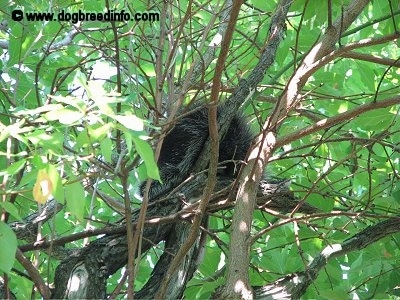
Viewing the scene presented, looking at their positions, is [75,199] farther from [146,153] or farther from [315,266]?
[315,266]

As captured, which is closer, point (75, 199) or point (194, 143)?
point (75, 199)

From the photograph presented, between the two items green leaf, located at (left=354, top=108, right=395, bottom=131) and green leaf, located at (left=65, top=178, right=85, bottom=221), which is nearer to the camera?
green leaf, located at (left=65, top=178, right=85, bottom=221)

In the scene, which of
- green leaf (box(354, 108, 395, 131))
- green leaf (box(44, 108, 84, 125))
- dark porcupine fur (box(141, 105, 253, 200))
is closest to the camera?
green leaf (box(44, 108, 84, 125))

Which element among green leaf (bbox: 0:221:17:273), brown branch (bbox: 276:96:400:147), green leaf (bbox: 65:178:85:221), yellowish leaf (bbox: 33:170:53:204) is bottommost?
green leaf (bbox: 0:221:17:273)

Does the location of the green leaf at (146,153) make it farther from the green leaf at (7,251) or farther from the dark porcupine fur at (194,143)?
the dark porcupine fur at (194,143)

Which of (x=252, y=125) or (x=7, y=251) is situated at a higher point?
(x=252, y=125)

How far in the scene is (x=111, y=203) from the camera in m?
2.51

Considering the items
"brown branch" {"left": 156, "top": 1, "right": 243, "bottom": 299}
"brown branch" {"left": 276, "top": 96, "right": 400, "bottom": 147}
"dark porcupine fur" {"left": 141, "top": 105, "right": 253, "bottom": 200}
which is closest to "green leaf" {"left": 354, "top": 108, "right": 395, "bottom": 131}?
"brown branch" {"left": 276, "top": 96, "right": 400, "bottom": 147}

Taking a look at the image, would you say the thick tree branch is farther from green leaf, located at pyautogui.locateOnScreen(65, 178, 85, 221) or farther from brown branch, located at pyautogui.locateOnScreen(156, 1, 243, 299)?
green leaf, located at pyautogui.locateOnScreen(65, 178, 85, 221)

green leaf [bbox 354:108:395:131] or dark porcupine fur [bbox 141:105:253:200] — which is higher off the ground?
dark porcupine fur [bbox 141:105:253:200]

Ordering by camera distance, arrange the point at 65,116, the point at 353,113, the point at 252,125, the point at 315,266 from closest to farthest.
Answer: the point at 65,116
the point at 353,113
the point at 315,266
the point at 252,125

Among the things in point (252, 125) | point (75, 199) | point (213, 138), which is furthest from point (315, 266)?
point (252, 125)

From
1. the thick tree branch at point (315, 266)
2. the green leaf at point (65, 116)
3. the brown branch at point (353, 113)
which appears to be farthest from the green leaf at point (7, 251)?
the brown branch at point (353, 113)

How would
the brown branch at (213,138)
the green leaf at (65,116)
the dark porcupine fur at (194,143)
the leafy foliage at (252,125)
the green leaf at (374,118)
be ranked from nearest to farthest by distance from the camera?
the green leaf at (65,116)
the brown branch at (213,138)
the leafy foliage at (252,125)
the green leaf at (374,118)
the dark porcupine fur at (194,143)
